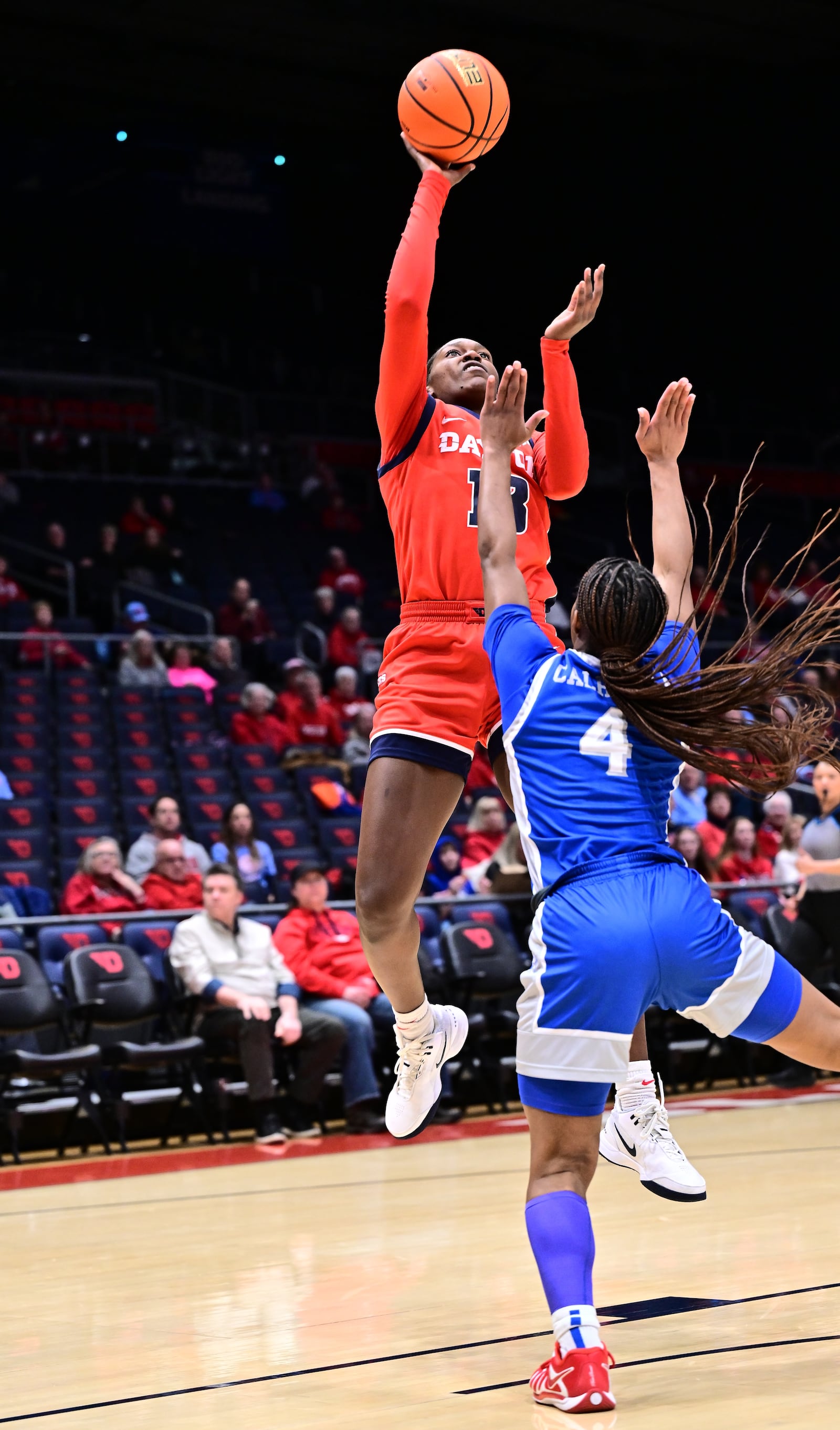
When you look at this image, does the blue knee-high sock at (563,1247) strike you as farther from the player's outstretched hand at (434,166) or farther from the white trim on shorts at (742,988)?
the player's outstretched hand at (434,166)

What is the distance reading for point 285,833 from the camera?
37.2 ft

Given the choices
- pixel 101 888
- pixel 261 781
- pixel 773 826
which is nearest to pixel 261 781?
pixel 261 781

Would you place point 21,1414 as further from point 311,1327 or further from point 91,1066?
point 91,1066

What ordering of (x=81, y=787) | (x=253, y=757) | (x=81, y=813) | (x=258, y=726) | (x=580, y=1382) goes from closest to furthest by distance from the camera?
(x=580, y=1382), (x=81, y=813), (x=81, y=787), (x=253, y=757), (x=258, y=726)

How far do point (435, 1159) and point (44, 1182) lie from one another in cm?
168

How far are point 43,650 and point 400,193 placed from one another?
1063 cm

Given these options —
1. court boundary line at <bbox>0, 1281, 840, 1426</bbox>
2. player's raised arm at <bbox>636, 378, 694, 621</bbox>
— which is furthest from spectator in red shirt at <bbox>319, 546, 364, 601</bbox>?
court boundary line at <bbox>0, 1281, 840, 1426</bbox>

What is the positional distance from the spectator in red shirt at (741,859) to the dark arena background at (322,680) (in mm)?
48

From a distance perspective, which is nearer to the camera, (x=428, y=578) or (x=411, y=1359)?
(x=411, y=1359)

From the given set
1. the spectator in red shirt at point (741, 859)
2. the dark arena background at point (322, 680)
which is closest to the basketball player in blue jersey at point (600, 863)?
the dark arena background at point (322, 680)

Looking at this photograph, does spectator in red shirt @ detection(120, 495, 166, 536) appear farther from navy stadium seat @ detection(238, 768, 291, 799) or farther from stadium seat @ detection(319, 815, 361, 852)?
stadium seat @ detection(319, 815, 361, 852)

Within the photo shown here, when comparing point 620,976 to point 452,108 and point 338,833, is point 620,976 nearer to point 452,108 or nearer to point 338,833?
point 452,108

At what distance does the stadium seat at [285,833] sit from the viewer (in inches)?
443

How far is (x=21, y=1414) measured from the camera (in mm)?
3322
